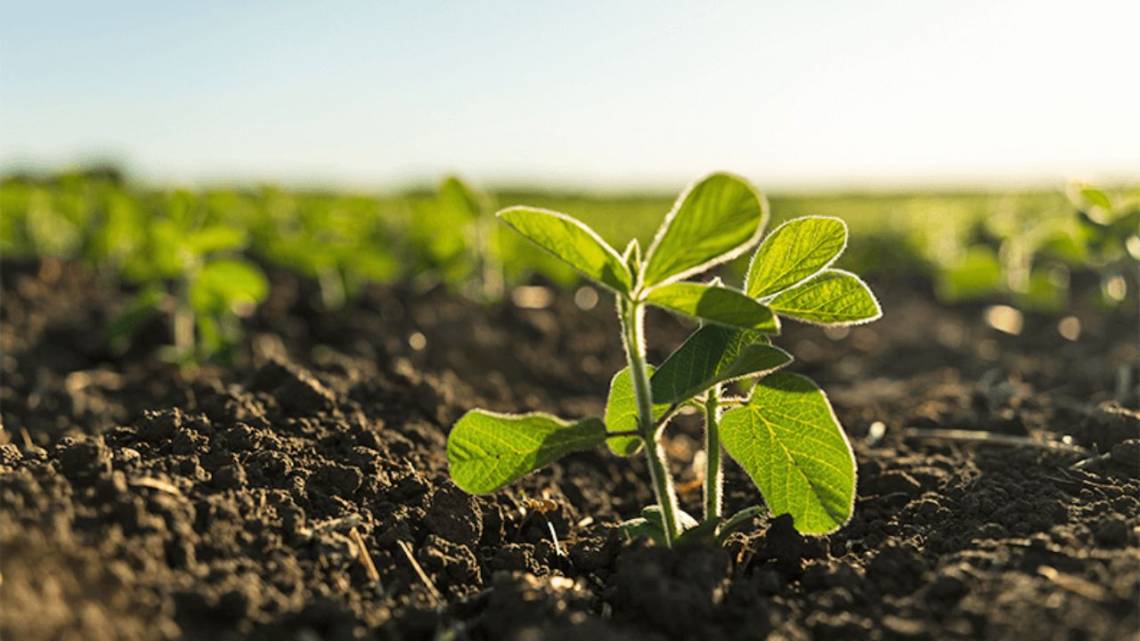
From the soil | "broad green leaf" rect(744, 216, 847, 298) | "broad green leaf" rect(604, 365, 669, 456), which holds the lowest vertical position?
the soil

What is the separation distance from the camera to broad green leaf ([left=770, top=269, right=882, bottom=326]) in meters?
1.98

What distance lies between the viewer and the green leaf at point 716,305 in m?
1.80

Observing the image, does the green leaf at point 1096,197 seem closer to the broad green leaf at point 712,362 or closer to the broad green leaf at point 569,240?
the broad green leaf at point 712,362

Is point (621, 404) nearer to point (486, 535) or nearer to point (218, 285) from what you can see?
point (486, 535)

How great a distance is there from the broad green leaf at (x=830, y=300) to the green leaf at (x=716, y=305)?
0.19 meters

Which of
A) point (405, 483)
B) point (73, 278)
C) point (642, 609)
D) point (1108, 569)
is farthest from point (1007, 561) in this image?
point (73, 278)

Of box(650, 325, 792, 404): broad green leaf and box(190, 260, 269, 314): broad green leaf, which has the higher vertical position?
box(650, 325, 792, 404): broad green leaf

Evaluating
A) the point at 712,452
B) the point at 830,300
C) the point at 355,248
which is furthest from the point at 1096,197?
the point at 355,248

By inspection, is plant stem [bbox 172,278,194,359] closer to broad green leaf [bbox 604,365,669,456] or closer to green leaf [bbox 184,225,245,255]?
green leaf [bbox 184,225,245,255]

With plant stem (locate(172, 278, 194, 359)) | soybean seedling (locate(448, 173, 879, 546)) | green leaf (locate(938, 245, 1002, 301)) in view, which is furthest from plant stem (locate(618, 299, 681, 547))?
green leaf (locate(938, 245, 1002, 301))

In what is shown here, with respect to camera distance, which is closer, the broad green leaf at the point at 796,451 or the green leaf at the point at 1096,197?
the broad green leaf at the point at 796,451

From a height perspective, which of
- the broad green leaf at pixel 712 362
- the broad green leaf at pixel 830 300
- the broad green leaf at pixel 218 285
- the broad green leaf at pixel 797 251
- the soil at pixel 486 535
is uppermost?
the broad green leaf at pixel 797 251

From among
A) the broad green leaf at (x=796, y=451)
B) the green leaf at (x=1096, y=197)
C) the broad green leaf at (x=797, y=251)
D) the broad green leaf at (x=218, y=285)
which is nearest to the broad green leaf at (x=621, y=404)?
the broad green leaf at (x=796, y=451)

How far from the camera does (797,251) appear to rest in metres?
2.03
